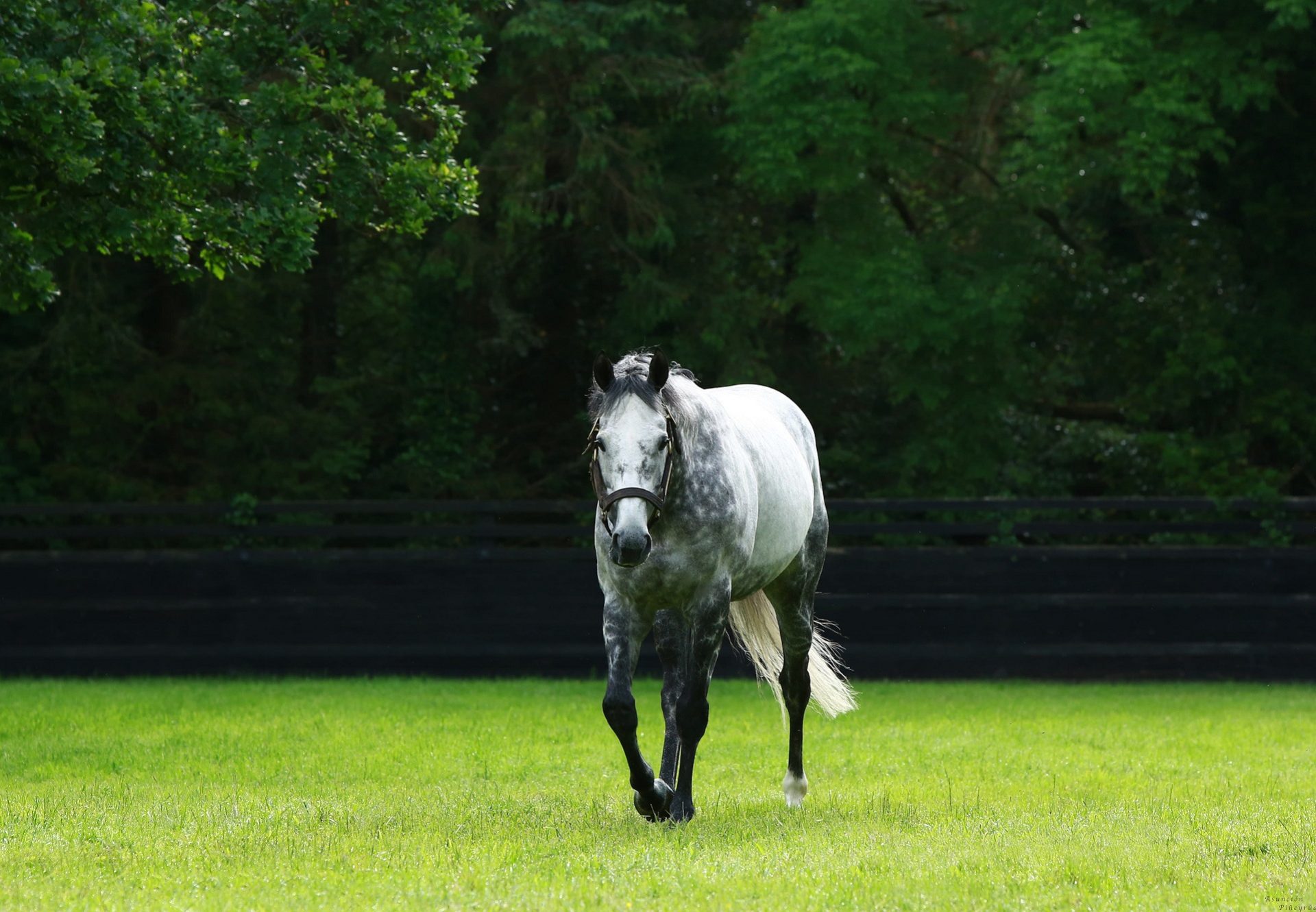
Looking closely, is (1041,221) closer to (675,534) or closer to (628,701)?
(675,534)

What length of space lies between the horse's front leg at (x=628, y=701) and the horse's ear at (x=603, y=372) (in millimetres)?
890

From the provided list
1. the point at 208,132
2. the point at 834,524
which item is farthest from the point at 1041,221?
the point at 208,132

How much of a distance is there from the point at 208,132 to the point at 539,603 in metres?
6.06

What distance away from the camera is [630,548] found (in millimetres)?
5984

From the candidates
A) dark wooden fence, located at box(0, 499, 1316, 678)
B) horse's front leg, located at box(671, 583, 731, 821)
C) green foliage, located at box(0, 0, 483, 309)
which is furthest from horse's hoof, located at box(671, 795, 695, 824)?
dark wooden fence, located at box(0, 499, 1316, 678)

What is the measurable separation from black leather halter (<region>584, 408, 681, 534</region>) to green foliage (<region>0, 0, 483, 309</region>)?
4.59 m

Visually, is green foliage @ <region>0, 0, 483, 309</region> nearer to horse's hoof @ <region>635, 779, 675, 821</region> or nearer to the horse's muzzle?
the horse's muzzle

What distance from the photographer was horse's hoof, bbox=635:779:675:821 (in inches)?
255

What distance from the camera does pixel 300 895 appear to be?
5039 mm

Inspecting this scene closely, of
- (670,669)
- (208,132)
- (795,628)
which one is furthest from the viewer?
(208,132)

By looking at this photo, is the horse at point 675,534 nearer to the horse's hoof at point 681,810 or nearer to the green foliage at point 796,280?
the horse's hoof at point 681,810

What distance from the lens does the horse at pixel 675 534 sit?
6297mm

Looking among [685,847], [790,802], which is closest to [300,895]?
[685,847]

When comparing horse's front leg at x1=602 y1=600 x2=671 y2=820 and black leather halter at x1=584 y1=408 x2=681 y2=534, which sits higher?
black leather halter at x1=584 y1=408 x2=681 y2=534
